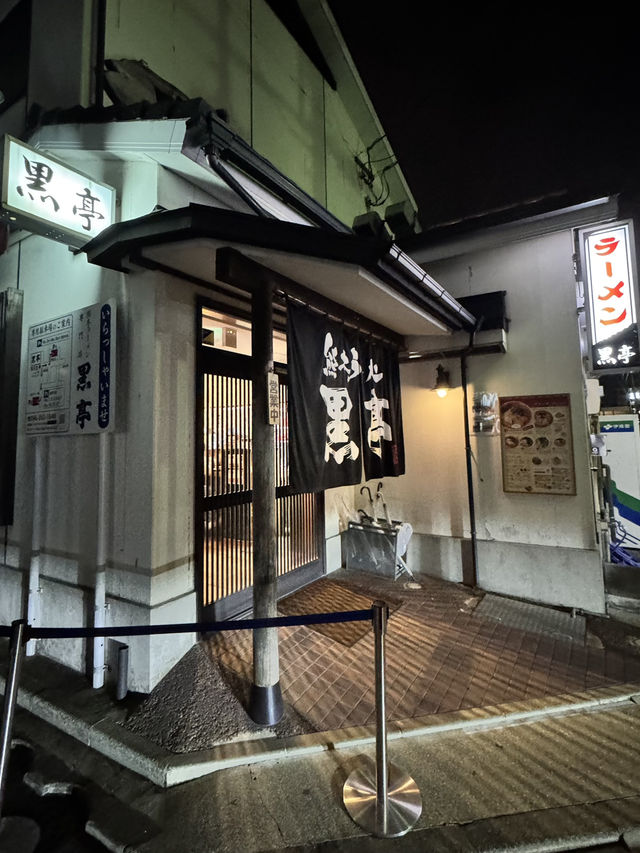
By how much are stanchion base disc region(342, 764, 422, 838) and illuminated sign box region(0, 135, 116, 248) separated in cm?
601

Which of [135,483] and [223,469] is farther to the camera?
[223,469]

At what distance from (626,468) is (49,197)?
14945 mm

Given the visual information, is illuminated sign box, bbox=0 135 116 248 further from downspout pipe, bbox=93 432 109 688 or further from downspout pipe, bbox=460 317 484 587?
downspout pipe, bbox=460 317 484 587

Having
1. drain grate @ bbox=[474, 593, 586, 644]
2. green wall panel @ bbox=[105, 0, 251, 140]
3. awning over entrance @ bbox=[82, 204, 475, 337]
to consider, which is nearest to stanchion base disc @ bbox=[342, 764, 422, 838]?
drain grate @ bbox=[474, 593, 586, 644]

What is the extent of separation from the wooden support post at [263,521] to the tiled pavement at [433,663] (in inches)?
18.4

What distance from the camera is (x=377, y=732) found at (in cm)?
273

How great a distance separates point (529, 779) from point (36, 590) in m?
5.94

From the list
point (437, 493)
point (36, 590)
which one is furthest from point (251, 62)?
point (36, 590)

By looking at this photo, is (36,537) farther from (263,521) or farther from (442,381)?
(442,381)

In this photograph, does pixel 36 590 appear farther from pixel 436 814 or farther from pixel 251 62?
pixel 251 62

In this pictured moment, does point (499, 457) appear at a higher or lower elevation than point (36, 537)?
higher

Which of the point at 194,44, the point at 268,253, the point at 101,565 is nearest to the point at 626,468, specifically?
the point at 268,253

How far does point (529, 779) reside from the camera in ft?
10.0

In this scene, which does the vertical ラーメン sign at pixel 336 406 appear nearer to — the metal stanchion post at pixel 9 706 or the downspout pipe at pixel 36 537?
the metal stanchion post at pixel 9 706
